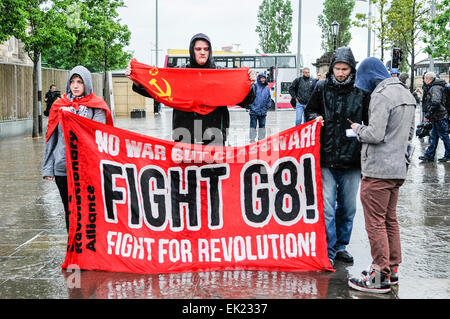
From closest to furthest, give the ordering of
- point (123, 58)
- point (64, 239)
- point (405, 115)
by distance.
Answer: point (405, 115) → point (64, 239) → point (123, 58)

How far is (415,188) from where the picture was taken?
Answer: 8.79 m

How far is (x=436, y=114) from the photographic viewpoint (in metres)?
11.8

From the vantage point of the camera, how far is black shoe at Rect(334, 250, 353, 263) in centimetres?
505

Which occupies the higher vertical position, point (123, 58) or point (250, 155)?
point (123, 58)

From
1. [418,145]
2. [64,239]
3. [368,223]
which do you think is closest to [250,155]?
[368,223]

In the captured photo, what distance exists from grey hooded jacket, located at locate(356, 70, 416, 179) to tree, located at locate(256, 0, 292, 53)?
213ft

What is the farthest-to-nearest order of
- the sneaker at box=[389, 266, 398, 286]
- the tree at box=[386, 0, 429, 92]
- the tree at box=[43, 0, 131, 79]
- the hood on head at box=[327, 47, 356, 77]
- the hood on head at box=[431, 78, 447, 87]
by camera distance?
1. the tree at box=[386, 0, 429, 92]
2. the tree at box=[43, 0, 131, 79]
3. the hood on head at box=[431, 78, 447, 87]
4. the hood on head at box=[327, 47, 356, 77]
5. the sneaker at box=[389, 266, 398, 286]

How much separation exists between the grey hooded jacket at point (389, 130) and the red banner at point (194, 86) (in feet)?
4.86

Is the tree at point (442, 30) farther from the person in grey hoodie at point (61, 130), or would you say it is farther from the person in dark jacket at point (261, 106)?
the person in grey hoodie at point (61, 130)

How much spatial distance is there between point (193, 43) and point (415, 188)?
5223mm

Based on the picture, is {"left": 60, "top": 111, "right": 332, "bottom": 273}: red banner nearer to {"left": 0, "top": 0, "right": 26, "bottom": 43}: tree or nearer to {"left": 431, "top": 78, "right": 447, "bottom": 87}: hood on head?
{"left": 431, "top": 78, "right": 447, "bottom": 87}: hood on head

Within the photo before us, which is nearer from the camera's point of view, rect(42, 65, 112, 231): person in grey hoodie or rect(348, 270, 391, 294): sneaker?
rect(348, 270, 391, 294): sneaker

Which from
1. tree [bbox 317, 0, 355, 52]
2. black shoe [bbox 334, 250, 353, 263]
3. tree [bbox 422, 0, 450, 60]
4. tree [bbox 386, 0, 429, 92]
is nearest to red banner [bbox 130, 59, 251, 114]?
black shoe [bbox 334, 250, 353, 263]
